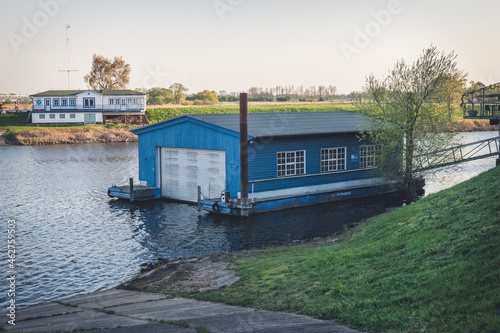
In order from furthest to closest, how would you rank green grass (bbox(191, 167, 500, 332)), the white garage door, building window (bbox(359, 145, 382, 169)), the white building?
the white building < building window (bbox(359, 145, 382, 169)) < the white garage door < green grass (bbox(191, 167, 500, 332))

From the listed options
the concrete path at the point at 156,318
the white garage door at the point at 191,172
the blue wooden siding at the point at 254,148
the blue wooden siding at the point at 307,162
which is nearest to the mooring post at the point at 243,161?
the blue wooden siding at the point at 254,148

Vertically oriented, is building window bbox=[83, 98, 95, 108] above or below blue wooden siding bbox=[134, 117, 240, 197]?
above

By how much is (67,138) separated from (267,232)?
6166 cm

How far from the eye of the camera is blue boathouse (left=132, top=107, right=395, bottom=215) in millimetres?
31844

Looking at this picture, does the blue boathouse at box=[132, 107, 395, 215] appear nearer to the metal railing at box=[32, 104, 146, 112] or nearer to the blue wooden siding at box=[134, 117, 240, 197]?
the blue wooden siding at box=[134, 117, 240, 197]

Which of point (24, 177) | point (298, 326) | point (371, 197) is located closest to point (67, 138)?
point (24, 177)

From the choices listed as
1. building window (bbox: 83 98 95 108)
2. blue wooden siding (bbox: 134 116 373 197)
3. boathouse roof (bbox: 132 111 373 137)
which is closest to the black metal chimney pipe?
blue wooden siding (bbox: 134 116 373 197)

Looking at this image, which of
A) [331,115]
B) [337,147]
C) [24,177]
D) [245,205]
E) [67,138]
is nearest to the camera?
[245,205]

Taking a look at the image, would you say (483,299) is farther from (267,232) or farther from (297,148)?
(297,148)

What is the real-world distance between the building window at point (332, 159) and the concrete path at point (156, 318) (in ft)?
71.8

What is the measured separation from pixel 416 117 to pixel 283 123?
9143 mm

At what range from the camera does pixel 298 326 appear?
10664mm

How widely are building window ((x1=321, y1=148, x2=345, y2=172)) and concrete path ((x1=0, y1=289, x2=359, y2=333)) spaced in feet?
71.8

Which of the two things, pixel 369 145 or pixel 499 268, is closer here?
pixel 499 268
